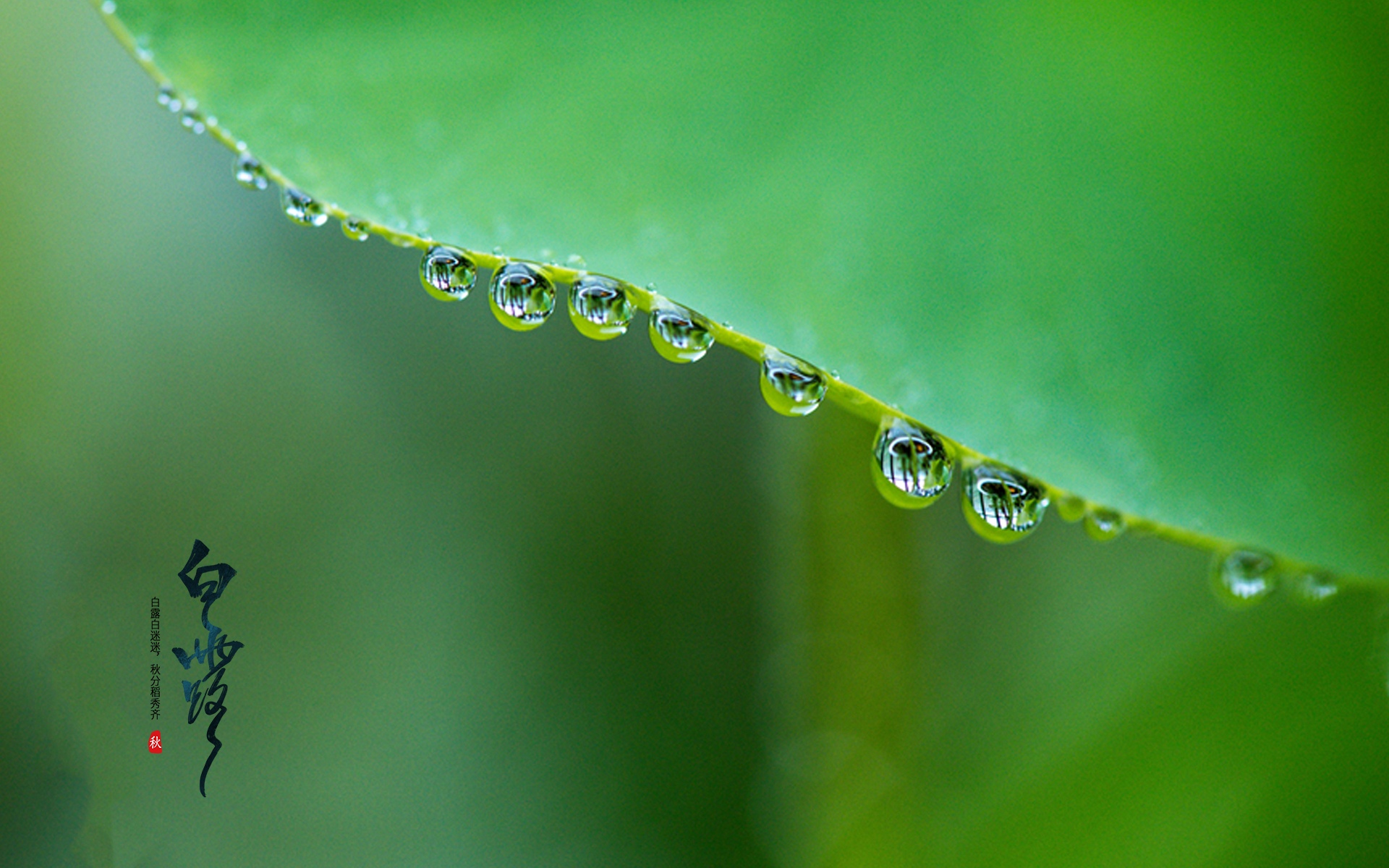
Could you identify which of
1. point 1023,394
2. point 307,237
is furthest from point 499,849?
point 1023,394

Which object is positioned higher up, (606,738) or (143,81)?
(143,81)

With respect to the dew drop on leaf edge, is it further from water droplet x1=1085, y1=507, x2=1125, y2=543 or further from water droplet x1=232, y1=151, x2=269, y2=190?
water droplet x1=232, y1=151, x2=269, y2=190

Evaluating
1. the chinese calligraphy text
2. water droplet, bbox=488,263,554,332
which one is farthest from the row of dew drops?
the chinese calligraphy text

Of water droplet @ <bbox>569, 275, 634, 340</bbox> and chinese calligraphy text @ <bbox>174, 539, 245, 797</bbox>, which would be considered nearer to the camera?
water droplet @ <bbox>569, 275, 634, 340</bbox>

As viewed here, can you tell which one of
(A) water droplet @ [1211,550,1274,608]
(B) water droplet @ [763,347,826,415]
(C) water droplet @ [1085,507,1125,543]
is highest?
(A) water droplet @ [1211,550,1274,608]

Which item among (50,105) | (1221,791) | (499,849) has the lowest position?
(499,849)

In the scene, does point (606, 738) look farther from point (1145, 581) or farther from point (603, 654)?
point (1145, 581)

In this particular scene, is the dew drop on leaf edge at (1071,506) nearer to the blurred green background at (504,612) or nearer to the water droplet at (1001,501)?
the water droplet at (1001,501)

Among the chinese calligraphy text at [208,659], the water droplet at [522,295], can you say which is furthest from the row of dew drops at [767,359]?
the chinese calligraphy text at [208,659]
